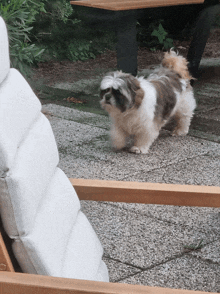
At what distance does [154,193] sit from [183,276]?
870 mm

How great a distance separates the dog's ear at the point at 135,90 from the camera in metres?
4.03

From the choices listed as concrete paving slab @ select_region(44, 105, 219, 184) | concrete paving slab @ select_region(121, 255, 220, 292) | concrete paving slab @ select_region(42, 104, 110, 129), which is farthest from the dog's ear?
concrete paving slab @ select_region(121, 255, 220, 292)

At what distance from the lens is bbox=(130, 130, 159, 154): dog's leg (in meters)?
4.42

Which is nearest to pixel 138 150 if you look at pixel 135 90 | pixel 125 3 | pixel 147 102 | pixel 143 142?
pixel 143 142

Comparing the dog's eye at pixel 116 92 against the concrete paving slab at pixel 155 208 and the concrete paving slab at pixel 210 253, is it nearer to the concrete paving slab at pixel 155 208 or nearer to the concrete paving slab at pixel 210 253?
the concrete paving slab at pixel 155 208

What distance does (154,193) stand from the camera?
1.68 meters

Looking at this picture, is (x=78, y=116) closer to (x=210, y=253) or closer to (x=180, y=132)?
(x=180, y=132)

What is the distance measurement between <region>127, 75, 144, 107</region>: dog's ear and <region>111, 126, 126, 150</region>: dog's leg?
1.36ft

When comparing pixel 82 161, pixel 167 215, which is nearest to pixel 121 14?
pixel 82 161

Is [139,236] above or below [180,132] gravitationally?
above

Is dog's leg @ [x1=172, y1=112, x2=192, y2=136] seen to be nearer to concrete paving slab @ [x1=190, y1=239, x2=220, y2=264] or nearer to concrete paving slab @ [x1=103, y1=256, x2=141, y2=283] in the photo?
concrete paving slab @ [x1=190, y1=239, x2=220, y2=264]

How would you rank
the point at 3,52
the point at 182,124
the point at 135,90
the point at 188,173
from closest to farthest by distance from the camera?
the point at 3,52 → the point at 188,173 → the point at 135,90 → the point at 182,124

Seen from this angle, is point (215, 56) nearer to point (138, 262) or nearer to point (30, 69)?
point (30, 69)

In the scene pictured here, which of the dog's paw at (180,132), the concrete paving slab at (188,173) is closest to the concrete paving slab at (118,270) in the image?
the concrete paving slab at (188,173)
